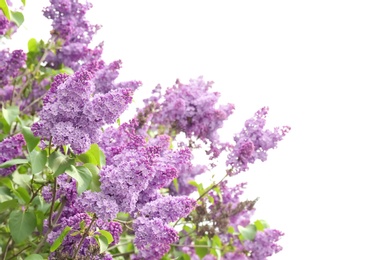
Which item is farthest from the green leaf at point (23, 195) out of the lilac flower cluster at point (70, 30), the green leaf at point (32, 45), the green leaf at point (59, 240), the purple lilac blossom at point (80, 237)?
the green leaf at point (32, 45)

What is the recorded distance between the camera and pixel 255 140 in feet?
10.4

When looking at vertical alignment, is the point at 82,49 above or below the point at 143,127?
above

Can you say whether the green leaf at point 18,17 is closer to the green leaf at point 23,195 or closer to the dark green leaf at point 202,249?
the green leaf at point 23,195

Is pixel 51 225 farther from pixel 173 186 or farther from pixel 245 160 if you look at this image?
pixel 173 186

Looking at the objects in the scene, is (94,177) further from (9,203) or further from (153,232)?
(9,203)

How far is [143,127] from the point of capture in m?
3.36

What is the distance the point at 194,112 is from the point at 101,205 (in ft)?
5.42

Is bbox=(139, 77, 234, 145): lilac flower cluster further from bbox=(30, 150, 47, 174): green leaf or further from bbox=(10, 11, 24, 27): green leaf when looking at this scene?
bbox=(30, 150, 47, 174): green leaf

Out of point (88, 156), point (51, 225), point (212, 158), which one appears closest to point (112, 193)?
point (88, 156)

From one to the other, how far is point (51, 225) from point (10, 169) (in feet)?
1.55

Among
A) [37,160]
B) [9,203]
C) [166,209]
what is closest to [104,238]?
[166,209]

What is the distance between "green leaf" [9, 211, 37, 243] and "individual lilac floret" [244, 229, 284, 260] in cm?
168

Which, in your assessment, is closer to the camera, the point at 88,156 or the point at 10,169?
the point at 88,156

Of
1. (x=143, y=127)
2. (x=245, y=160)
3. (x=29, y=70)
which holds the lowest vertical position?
(x=245, y=160)
